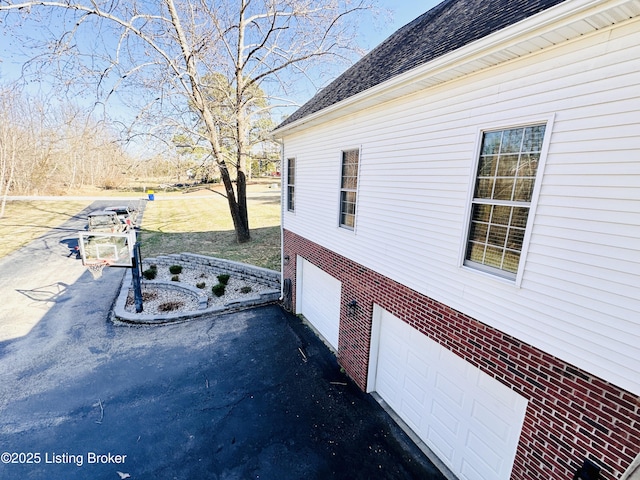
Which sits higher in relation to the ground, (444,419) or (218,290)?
(444,419)

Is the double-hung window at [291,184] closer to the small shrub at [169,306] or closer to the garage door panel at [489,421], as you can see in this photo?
the small shrub at [169,306]

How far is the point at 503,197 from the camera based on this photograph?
10.6 ft

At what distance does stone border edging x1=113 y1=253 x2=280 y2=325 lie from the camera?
8.63m

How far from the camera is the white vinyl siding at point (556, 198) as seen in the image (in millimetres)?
2303

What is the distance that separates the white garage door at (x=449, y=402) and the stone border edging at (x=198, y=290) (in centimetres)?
532

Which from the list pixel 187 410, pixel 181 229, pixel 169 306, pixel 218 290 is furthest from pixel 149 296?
pixel 181 229

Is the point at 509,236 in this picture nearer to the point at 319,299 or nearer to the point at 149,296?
the point at 319,299

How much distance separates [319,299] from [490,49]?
6.45 m

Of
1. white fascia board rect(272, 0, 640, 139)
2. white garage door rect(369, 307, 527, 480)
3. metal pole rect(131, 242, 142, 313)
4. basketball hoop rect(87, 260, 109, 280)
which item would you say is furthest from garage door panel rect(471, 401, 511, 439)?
basketball hoop rect(87, 260, 109, 280)

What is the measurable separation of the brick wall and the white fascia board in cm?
310

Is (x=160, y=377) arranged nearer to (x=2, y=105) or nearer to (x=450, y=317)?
(x=450, y=317)

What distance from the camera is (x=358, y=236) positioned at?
18.6 feet

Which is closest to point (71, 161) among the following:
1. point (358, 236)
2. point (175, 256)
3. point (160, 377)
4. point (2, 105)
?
point (2, 105)

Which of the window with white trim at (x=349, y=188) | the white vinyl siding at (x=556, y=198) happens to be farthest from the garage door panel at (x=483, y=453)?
the window with white trim at (x=349, y=188)
